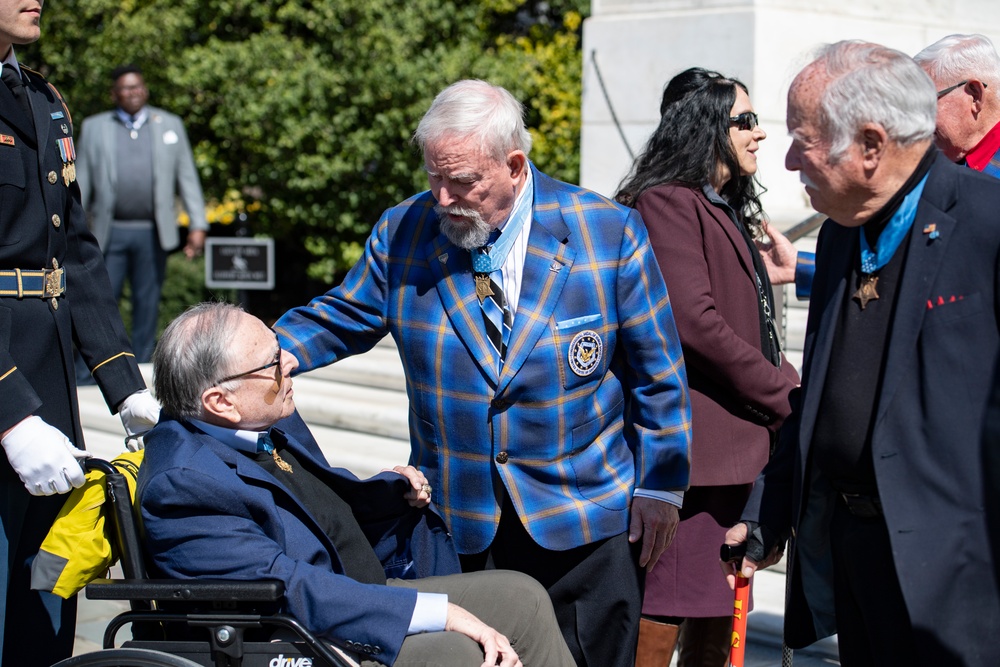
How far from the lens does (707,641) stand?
3633 millimetres

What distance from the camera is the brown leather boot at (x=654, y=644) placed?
3.51 meters

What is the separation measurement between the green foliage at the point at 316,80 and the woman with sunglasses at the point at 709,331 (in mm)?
8004

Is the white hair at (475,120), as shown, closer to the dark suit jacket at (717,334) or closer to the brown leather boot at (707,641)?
the dark suit jacket at (717,334)

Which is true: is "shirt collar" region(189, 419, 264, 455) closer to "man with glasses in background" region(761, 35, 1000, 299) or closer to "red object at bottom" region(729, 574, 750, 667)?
"red object at bottom" region(729, 574, 750, 667)

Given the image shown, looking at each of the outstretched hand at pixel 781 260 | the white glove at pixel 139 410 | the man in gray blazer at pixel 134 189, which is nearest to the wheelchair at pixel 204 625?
the white glove at pixel 139 410

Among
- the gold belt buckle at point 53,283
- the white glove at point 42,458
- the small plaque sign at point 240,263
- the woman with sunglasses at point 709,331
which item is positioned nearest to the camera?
the white glove at point 42,458

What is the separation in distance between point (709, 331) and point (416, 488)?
859mm

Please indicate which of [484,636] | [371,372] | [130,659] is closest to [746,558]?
[484,636]

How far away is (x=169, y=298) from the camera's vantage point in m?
13.1

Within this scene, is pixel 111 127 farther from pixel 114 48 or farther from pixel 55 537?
pixel 55 537

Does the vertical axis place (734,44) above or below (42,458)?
above

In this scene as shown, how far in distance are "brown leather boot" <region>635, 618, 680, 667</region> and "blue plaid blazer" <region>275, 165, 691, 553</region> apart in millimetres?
557

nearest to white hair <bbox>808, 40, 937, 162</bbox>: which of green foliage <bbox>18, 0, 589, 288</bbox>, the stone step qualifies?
the stone step

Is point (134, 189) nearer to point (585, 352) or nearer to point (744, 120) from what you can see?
point (744, 120)
